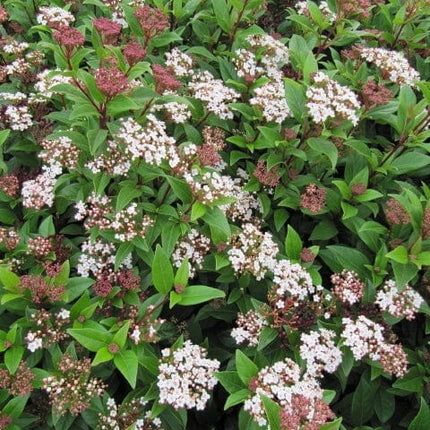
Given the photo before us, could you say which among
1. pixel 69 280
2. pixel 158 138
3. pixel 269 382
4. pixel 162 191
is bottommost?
pixel 69 280

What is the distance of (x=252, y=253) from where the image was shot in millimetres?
3695

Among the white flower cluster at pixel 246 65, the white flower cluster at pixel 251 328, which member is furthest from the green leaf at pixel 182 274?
the white flower cluster at pixel 246 65

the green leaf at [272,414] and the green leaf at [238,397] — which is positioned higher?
the green leaf at [272,414]

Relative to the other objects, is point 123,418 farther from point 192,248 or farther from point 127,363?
point 192,248

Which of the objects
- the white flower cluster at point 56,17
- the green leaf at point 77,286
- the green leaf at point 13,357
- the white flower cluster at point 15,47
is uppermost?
the white flower cluster at point 56,17

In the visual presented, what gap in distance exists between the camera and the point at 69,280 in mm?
3543

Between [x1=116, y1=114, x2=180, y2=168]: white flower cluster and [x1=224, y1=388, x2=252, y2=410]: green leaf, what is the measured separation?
5.50 feet

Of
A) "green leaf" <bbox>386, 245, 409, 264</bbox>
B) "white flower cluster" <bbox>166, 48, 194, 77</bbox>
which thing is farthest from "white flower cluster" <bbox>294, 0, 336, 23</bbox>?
"green leaf" <bbox>386, 245, 409, 264</bbox>

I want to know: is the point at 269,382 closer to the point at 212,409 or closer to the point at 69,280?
the point at 212,409

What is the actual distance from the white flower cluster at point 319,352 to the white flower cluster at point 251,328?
0.33 m

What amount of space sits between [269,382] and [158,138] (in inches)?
75.0

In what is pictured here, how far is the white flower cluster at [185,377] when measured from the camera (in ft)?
10.1

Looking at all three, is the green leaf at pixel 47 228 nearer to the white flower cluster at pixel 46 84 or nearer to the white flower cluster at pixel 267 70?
the white flower cluster at pixel 46 84

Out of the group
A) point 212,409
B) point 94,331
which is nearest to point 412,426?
point 212,409
